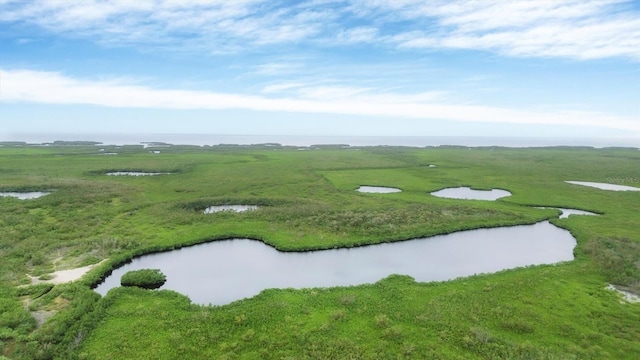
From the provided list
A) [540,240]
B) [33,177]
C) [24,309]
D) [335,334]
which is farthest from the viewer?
[33,177]

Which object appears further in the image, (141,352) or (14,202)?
(14,202)

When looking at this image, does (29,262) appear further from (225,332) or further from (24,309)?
(225,332)

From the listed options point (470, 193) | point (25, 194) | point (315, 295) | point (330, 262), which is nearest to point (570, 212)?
point (470, 193)

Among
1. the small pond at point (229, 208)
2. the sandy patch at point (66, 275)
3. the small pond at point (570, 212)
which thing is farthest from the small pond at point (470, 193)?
the sandy patch at point (66, 275)

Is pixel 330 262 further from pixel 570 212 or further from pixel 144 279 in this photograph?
pixel 570 212

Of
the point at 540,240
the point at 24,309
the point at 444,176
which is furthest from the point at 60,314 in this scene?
the point at 444,176

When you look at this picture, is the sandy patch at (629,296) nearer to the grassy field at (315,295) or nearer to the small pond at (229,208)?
the grassy field at (315,295)

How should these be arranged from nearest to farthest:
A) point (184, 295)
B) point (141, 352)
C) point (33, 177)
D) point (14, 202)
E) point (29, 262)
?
point (141, 352), point (184, 295), point (29, 262), point (14, 202), point (33, 177)
